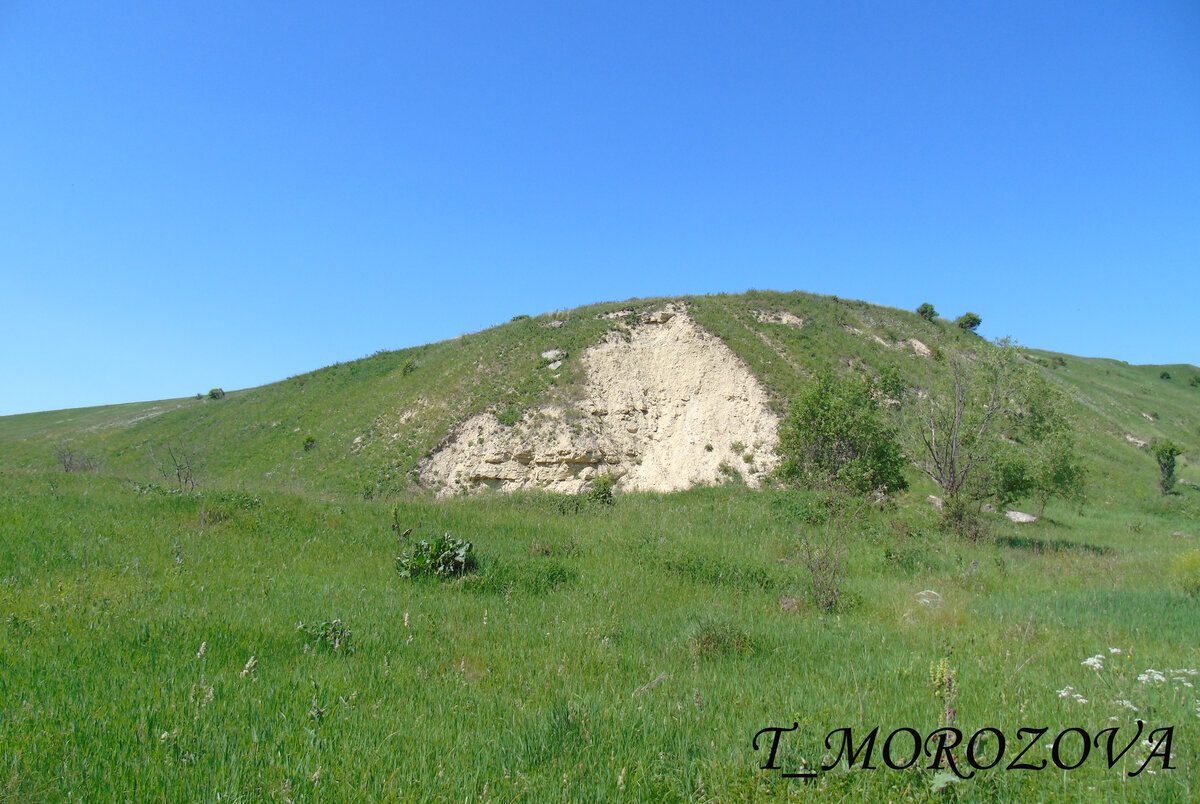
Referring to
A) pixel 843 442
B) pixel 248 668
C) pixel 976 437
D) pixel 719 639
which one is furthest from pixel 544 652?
pixel 976 437

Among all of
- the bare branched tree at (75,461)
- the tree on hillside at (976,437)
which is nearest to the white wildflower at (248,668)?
the tree on hillside at (976,437)

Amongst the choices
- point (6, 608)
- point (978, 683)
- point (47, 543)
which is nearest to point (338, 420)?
point (47, 543)

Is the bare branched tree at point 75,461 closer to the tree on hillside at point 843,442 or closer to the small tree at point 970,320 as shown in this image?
the tree on hillside at point 843,442

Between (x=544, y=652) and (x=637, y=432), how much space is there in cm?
2384

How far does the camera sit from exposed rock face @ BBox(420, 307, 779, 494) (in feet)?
88.3

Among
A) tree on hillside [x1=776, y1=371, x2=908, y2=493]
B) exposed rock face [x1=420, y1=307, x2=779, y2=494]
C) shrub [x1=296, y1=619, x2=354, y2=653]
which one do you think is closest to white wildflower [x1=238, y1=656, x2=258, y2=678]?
shrub [x1=296, y1=619, x2=354, y2=653]

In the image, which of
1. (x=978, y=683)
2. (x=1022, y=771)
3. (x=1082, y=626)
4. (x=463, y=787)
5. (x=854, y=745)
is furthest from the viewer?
(x=1082, y=626)

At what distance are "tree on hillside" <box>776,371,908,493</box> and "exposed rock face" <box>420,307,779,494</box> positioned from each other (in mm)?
6171

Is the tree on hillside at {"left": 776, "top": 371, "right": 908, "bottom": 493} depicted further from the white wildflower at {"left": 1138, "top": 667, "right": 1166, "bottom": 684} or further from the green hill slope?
the white wildflower at {"left": 1138, "top": 667, "right": 1166, "bottom": 684}

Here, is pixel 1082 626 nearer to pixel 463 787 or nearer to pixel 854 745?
pixel 854 745

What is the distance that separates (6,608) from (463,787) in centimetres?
569

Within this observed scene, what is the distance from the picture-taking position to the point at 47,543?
27.8 ft

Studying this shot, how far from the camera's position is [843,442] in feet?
62.3

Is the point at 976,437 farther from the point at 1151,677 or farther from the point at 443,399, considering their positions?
the point at 443,399
